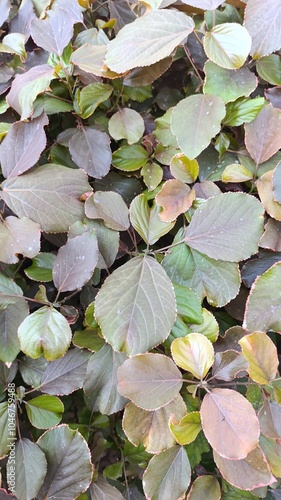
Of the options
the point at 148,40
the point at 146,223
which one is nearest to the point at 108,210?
the point at 146,223

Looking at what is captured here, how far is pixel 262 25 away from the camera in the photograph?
0.61 meters

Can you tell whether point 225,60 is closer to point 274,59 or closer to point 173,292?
point 274,59

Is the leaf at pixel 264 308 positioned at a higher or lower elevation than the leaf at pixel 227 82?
lower

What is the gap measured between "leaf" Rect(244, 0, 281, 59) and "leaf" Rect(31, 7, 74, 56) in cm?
28

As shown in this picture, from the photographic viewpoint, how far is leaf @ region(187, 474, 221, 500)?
0.55 metres

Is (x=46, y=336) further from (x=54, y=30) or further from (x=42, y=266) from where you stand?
(x=54, y=30)

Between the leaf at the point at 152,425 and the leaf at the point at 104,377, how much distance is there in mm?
38

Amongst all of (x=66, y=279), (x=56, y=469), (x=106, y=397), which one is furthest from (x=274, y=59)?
(x=56, y=469)

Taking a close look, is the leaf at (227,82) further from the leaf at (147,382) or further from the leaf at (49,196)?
the leaf at (147,382)

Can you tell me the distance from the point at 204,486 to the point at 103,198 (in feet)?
1.42

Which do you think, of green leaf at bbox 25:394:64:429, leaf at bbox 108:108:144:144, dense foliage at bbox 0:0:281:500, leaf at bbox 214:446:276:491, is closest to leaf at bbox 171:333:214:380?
dense foliage at bbox 0:0:281:500

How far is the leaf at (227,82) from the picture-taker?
0.60 meters

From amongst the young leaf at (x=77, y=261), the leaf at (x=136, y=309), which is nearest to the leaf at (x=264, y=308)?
the leaf at (x=136, y=309)

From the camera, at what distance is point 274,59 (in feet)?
2.13
